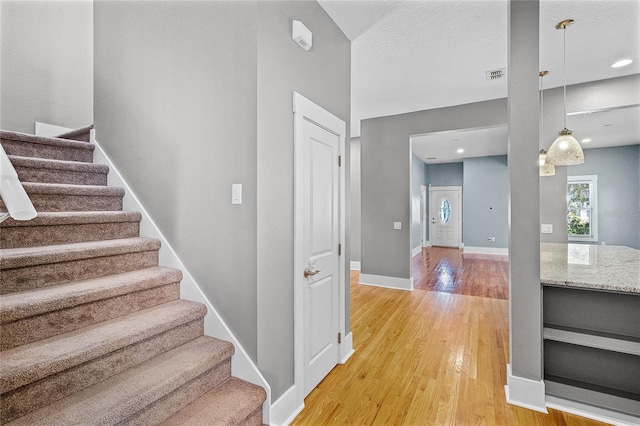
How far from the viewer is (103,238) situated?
7.22 ft

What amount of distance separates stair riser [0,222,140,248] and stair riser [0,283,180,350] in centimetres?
61

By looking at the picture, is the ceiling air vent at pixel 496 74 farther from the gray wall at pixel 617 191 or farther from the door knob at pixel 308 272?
the gray wall at pixel 617 191

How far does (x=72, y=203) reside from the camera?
2240mm

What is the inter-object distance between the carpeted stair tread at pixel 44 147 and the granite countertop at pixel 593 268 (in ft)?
12.6

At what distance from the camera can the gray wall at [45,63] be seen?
3221 millimetres

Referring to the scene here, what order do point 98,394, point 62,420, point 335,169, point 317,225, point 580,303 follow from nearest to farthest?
point 62,420 → point 98,394 → point 580,303 → point 317,225 → point 335,169

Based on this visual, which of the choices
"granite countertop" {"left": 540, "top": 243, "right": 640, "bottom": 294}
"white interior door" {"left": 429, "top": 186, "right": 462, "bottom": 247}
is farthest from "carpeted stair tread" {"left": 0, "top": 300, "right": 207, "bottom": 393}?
"white interior door" {"left": 429, "top": 186, "right": 462, "bottom": 247}

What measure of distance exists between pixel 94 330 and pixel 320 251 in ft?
4.87

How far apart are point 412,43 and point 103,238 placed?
326 cm

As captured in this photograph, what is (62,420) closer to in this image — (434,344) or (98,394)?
(98,394)

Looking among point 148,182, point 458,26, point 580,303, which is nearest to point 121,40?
point 148,182

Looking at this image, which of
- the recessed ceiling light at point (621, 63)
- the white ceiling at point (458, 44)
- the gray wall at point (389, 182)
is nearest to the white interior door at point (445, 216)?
the gray wall at point (389, 182)

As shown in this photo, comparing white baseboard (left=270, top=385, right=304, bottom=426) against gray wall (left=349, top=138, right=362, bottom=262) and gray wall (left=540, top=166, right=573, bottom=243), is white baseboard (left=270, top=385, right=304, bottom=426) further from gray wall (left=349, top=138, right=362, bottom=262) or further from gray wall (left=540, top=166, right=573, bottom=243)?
gray wall (left=349, top=138, right=362, bottom=262)

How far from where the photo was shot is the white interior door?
10.5 m
